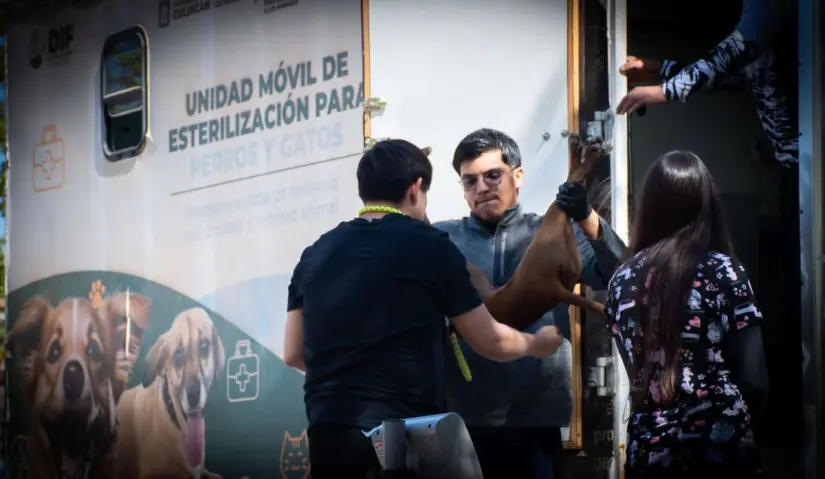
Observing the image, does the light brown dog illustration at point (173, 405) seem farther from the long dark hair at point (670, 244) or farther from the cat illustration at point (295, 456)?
the long dark hair at point (670, 244)

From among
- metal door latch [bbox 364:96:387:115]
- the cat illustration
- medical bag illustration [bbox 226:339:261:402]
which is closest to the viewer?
metal door latch [bbox 364:96:387:115]

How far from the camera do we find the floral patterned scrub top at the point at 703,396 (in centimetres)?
321

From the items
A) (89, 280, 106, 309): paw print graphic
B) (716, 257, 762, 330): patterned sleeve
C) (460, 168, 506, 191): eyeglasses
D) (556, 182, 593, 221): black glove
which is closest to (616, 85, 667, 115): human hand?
(556, 182, 593, 221): black glove

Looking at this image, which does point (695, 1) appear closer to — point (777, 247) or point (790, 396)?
point (777, 247)

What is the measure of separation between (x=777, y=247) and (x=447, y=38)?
1146 mm

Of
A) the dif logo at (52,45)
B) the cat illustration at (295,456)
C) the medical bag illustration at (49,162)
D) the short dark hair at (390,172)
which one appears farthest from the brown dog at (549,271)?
the dif logo at (52,45)

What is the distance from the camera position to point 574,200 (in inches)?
156

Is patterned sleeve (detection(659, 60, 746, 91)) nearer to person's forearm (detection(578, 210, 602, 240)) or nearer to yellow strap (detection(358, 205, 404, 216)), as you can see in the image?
person's forearm (detection(578, 210, 602, 240))

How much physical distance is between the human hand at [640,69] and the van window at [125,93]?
2.01 meters

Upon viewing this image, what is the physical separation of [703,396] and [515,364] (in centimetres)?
84

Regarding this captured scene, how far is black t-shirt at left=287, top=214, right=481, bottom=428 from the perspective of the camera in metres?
3.51

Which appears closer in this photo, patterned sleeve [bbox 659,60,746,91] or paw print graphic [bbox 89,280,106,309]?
patterned sleeve [bbox 659,60,746,91]

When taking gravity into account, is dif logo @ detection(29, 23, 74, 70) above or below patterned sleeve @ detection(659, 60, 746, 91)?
above

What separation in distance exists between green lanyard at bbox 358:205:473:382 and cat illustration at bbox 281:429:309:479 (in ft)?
2.08
